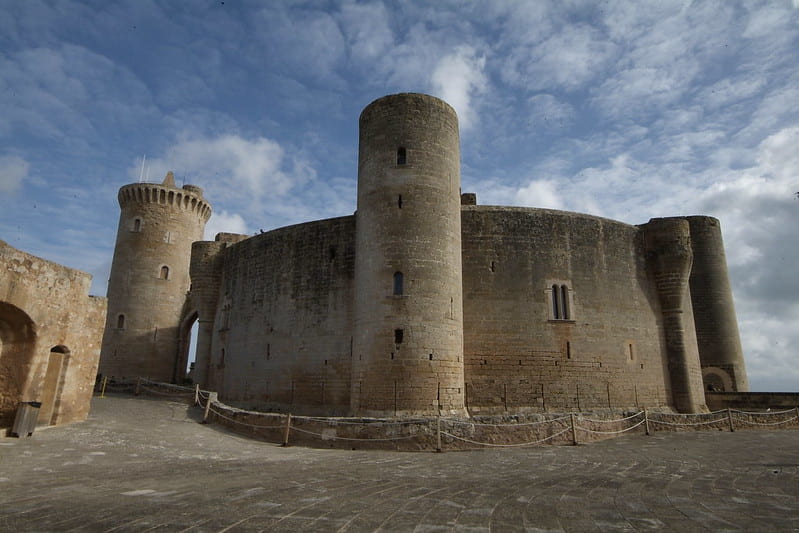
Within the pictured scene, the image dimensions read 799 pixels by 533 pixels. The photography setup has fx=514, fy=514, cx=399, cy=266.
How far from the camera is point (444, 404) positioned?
14.7 metres

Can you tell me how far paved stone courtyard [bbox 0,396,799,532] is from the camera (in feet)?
17.1

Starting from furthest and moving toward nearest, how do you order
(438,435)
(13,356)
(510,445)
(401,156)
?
(401,156) < (510,445) < (438,435) < (13,356)

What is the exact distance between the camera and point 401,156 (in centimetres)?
1681

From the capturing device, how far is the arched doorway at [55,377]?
12398 mm

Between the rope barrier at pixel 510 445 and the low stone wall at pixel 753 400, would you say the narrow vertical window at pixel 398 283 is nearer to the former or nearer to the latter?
the rope barrier at pixel 510 445

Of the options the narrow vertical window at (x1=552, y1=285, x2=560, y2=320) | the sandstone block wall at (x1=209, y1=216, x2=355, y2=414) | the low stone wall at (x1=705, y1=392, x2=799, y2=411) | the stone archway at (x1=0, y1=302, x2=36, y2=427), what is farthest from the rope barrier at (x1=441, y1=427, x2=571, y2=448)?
the low stone wall at (x1=705, y1=392, x2=799, y2=411)

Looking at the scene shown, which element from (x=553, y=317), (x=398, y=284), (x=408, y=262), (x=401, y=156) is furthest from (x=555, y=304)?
(x=401, y=156)

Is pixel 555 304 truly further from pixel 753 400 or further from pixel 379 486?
pixel 379 486

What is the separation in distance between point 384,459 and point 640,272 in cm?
1493

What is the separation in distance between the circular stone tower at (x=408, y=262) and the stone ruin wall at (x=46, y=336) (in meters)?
7.26

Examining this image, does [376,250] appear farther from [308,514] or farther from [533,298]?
[308,514]

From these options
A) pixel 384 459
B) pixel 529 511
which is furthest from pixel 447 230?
pixel 529 511

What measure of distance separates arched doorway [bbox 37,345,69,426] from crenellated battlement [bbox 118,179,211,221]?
904 inches

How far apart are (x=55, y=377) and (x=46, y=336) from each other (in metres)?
1.42
